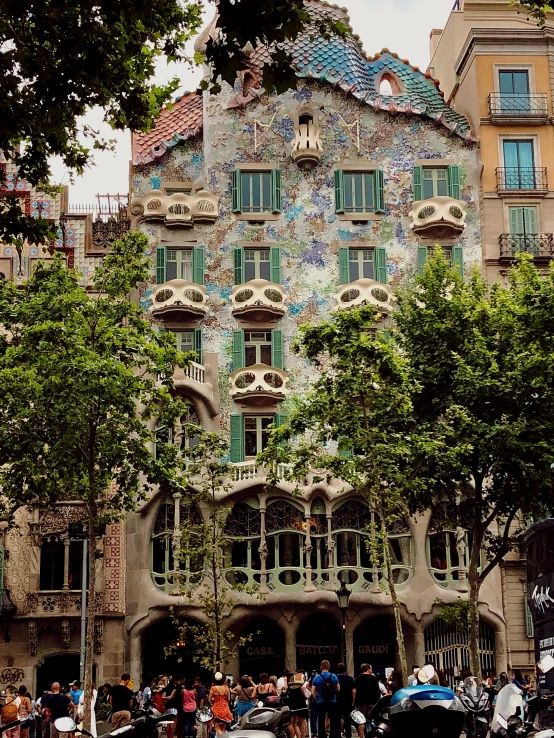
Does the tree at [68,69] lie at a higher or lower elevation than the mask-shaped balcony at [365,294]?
lower

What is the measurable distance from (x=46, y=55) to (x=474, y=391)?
20.6 meters

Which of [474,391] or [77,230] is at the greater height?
[77,230]

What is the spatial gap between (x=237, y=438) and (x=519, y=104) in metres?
15.8

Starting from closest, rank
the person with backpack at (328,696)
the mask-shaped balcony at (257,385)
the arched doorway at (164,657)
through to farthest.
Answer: the person with backpack at (328,696) < the arched doorway at (164,657) < the mask-shaped balcony at (257,385)

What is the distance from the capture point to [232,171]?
142 feet

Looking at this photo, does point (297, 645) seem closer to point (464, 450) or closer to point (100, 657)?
point (100, 657)

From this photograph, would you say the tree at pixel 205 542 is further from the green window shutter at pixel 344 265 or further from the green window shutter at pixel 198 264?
the green window shutter at pixel 344 265

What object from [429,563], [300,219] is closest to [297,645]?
[429,563]

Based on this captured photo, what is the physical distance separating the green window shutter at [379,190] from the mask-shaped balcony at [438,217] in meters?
1.14

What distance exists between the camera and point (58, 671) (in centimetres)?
3912

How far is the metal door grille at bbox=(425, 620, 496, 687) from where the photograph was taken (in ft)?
126

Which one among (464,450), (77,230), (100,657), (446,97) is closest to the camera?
(464,450)

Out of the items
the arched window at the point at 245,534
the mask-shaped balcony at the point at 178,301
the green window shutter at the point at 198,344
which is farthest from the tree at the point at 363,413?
the mask-shaped balcony at the point at 178,301

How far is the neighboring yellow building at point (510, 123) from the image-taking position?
42750 mm
